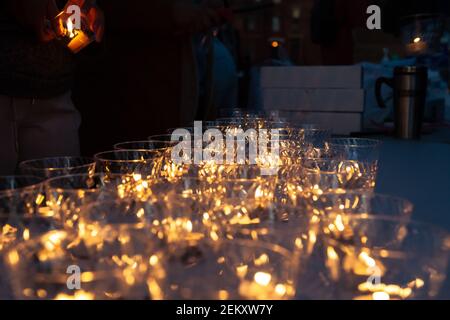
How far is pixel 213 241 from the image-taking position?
51 cm

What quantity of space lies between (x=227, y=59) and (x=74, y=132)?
1.92 metres

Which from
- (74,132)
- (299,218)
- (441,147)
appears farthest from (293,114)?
(299,218)

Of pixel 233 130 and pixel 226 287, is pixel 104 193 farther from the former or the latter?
pixel 233 130

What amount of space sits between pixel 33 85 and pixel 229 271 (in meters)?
1.37

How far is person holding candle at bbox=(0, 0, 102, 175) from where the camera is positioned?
1.51m

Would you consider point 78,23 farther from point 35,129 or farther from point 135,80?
point 135,80

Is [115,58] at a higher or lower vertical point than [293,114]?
higher

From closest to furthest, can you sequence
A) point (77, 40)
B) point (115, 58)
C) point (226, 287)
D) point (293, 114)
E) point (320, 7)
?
point (226, 287) < point (77, 40) < point (293, 114) < point (115, 58) < point (320, 7)

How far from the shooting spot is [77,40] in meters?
1.47

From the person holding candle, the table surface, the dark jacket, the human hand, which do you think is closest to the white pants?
the person holding candle

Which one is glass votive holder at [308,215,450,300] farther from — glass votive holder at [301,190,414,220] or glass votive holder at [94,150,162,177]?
glass votive holder at [94,150,162,177]

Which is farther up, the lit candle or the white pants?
the lit candle

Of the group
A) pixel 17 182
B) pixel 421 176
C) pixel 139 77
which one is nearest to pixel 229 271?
pixel 17 182

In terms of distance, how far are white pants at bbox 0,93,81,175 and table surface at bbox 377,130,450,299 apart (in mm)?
1171
